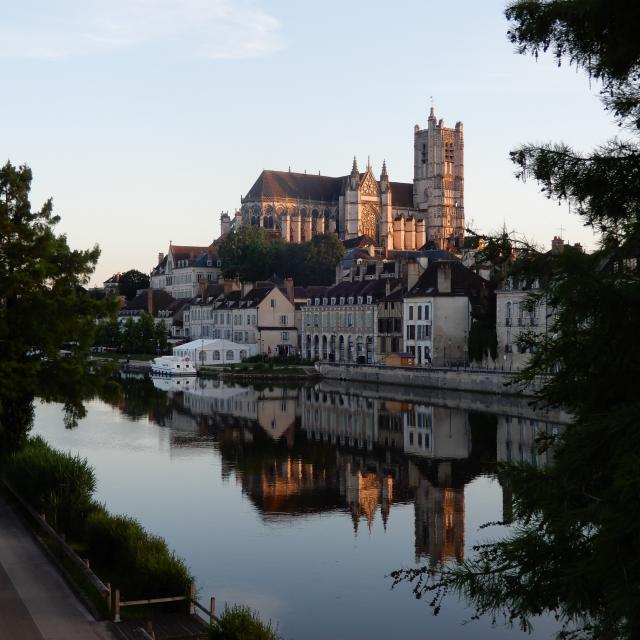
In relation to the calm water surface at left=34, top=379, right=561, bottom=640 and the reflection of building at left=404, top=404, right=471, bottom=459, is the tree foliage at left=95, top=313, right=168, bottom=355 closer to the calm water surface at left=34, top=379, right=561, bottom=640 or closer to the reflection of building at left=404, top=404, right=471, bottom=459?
the calm water surface at left=34, top=379, right=561, bottom=640

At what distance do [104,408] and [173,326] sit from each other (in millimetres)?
63811

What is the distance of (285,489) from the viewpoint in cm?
3108

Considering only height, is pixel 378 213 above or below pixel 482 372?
above

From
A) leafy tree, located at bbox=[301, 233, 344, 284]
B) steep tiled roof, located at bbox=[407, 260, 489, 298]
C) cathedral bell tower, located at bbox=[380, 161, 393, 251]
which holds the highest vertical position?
cathedral bell tower, located at bbox=[380, 161, 393, 251]

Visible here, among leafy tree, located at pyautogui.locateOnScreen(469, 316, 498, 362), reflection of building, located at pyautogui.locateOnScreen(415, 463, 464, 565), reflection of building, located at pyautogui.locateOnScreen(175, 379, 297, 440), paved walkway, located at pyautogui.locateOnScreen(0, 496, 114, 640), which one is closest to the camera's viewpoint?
paved walkway, located at pyautogui.locateOnScreen(0, 496, 114, 640)

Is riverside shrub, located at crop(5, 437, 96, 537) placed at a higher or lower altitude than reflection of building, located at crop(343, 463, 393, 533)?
higher

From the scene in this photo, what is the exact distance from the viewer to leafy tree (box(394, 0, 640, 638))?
295 inches

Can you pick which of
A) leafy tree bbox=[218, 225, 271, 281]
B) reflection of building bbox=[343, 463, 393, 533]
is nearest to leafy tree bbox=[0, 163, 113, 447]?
reflection of building bbox=[343, 463, 393, 533]

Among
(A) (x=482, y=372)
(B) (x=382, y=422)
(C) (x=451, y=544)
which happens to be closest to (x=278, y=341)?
(A) (x=482, y=372)

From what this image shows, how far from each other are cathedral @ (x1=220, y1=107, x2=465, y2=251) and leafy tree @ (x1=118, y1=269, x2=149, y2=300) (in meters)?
16.7

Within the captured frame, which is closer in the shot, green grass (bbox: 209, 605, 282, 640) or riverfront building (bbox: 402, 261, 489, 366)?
green grass (bbox: 209, 605, 282, 640)

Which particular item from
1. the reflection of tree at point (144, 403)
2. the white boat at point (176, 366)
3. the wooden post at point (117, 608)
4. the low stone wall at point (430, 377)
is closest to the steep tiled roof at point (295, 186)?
the white boat at point (176, 366)

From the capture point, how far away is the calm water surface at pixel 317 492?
771 inches

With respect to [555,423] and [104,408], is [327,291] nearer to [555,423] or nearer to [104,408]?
[104,408]
